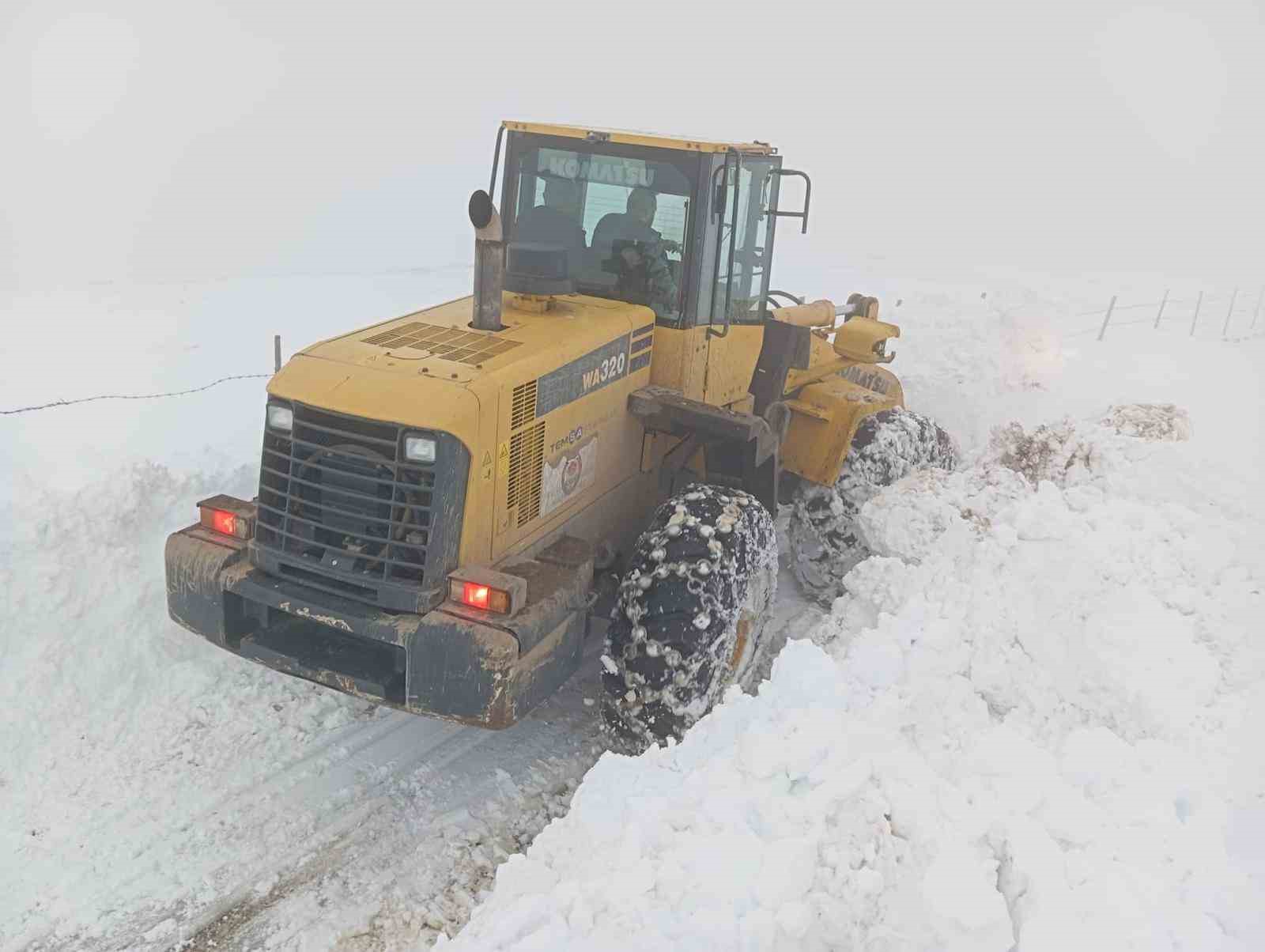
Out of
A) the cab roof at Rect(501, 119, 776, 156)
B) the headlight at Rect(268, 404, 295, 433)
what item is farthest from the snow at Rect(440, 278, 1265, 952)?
the cab roof at Rect(501, 119, 776, 156)

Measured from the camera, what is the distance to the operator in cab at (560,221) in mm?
6340

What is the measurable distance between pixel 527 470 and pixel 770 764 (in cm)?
195

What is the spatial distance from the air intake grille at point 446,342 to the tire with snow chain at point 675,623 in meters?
1.15

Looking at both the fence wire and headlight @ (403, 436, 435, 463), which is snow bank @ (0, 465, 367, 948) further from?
the fence wire

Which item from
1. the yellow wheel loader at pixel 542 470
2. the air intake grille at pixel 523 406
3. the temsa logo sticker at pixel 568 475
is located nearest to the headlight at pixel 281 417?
the yellow wheel loader at pixel 542 470

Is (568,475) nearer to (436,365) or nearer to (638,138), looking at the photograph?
(436,365)

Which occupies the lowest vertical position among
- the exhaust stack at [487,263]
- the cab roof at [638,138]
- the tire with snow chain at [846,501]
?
the tire with snow chain at [846,501]

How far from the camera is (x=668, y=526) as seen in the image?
537cm

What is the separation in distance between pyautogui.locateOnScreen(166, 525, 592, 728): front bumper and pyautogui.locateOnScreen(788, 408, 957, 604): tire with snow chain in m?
2.54

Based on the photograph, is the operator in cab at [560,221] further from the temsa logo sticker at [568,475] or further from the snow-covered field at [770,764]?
the snow-covered field at [770,764]

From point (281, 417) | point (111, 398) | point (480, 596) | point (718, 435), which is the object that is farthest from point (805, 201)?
point (111, 398)

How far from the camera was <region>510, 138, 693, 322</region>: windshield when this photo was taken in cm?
611

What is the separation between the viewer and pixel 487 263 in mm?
5344

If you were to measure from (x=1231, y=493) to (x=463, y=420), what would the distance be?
482cm
